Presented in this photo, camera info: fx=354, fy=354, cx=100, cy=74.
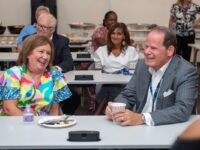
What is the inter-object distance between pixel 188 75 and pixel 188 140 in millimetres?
1932

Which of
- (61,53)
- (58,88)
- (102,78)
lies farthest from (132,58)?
(58,88)

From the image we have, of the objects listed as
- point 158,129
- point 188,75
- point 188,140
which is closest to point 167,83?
point 188,75

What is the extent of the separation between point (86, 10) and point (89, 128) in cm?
752

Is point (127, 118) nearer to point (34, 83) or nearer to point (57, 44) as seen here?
point (34, 83)

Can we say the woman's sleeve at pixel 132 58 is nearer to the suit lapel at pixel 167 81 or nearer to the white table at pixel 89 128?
the suit lapel at pixel 167 81

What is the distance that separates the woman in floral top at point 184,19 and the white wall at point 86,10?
182cm

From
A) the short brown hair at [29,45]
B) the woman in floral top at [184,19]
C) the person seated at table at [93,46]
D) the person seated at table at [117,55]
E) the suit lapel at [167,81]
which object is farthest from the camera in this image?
the woman in floral top at [184,19]

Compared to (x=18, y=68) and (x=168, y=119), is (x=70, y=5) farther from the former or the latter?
(x=168, y=119)

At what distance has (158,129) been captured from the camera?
6.39 feet

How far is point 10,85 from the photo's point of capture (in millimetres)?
2412

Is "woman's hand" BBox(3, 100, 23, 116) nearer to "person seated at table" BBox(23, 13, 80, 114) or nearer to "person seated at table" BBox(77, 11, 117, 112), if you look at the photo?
"person seated at table" BBox(23, 13, 80, 114)

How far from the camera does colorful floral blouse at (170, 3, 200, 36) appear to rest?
24.2 feet

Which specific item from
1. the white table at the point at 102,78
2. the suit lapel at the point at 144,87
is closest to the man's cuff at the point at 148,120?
the suit lapel at the point at 144,87

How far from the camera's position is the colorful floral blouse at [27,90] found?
2416 mm
